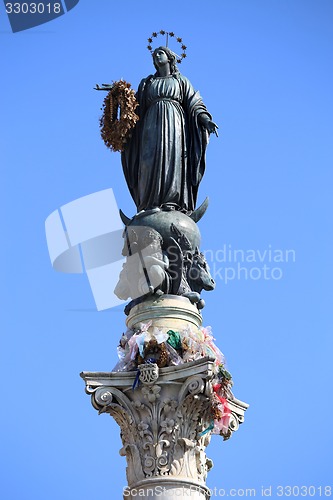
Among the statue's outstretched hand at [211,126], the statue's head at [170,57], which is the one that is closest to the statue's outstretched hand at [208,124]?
the statue's outstretched hand at [211,126]

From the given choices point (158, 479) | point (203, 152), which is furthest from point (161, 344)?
point (203, 152)

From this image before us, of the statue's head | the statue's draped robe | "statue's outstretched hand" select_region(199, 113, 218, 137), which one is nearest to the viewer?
the statue's draped robe

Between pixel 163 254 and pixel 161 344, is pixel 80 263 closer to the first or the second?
pixel 163 254

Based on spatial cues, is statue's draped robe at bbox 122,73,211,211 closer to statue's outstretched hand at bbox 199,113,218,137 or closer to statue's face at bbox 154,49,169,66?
statue's outstretched hand at bbox 199,113,218,137

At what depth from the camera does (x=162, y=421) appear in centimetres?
1994

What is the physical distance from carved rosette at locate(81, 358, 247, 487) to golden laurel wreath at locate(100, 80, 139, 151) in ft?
19.2

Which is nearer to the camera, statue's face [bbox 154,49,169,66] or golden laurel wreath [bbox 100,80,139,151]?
golden laurel wreath [bbox 100,80,139,151]

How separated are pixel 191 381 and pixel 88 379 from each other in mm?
1917

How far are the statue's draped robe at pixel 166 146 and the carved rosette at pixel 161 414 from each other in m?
4.49

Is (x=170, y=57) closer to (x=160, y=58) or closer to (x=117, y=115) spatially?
(x=160, y=58)

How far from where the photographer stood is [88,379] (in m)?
20.2

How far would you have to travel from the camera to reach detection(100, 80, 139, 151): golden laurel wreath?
77.4 feet

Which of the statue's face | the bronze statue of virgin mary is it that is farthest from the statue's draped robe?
the statue's face

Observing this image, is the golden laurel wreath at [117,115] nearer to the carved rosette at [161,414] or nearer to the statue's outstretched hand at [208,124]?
the statue's outstretched hand at [208,124]
